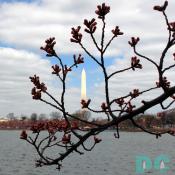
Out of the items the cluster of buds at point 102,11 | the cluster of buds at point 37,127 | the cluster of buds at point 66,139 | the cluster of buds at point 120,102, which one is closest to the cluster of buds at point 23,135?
the cluster of buds at point 37,127

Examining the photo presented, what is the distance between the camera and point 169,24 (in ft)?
12.5

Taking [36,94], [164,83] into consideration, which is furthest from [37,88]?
[164,83]

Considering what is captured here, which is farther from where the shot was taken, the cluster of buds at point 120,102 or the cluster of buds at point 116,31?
the cluster of buds at point 120,102

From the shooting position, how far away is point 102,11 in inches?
149

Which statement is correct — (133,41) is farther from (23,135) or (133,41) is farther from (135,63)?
(23,135)

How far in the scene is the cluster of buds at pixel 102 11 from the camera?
3.73m

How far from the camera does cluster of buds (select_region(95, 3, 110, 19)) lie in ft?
12.2

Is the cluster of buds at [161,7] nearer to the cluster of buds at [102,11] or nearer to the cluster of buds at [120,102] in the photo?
the cluster of buds at [102,11]

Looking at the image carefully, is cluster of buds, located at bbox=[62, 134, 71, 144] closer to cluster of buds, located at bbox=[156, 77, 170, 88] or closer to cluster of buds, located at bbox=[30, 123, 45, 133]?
cluster of buds, located at bbox=[30, 123, 45, 133]

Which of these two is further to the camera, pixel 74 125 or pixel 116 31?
pixel 74 125

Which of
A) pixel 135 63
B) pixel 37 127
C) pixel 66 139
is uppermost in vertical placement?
pixel 135 63

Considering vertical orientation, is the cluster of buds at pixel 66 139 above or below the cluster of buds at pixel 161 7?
below

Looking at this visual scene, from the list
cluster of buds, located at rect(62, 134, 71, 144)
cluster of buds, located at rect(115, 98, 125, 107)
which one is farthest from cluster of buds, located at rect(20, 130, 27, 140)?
cluster of buds, located at rect(115, 98, 125, 107)

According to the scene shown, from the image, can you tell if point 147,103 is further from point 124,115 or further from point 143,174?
point 143,174
